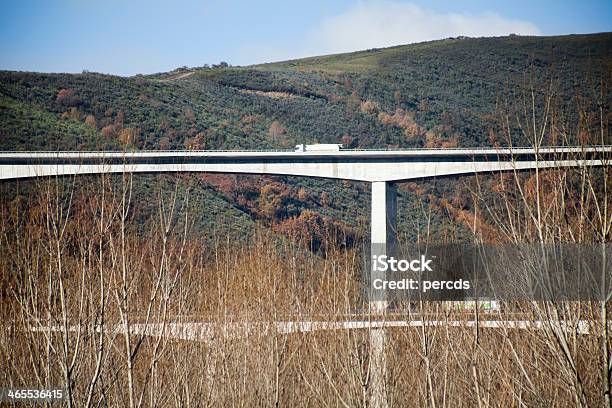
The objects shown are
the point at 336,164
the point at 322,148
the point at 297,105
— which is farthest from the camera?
the point at 297,105

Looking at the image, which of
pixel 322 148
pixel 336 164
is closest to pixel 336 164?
pixel 336 164

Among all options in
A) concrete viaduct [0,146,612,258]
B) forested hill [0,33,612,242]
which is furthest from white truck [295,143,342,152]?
forested hill [0,33,612,242]

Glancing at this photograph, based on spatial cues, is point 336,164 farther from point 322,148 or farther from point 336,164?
point 322,148

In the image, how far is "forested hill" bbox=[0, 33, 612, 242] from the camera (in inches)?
2106

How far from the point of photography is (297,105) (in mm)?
78125

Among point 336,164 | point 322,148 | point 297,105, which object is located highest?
point 297,105

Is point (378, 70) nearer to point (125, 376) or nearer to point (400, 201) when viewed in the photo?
point (400, 201)

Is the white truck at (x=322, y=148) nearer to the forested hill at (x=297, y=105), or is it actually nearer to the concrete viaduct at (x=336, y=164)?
the concrete viaduct at (x=336, y=164)

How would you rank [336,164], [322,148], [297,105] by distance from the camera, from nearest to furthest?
[336,164]
[322,148]
[297,105]

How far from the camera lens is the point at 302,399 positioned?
16.7 meters

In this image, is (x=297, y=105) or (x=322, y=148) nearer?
(x=322, y=148)

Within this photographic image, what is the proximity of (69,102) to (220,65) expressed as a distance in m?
41.7

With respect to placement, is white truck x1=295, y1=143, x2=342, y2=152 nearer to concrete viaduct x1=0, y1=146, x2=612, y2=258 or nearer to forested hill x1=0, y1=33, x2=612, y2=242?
concrete viaduct x1=0, y1=146, x2=612, y2=258

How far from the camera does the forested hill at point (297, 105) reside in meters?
53.5
